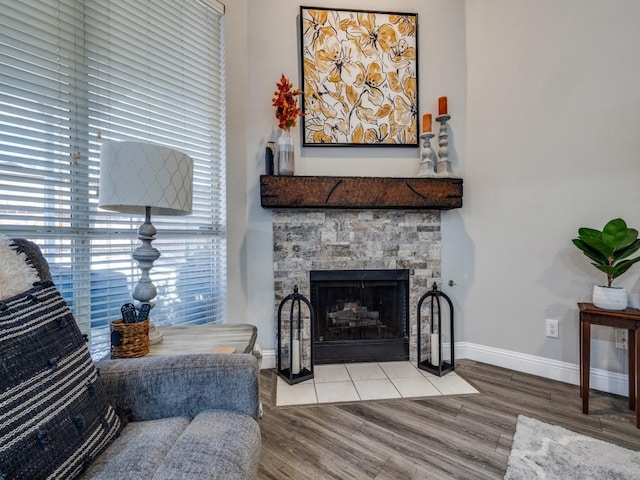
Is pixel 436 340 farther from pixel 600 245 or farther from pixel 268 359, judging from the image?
pixel 268 359

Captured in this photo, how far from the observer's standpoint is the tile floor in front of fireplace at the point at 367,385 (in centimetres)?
189

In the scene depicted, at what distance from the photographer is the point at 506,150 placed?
7.52 ft

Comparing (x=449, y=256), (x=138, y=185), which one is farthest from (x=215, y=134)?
(x=449, y=256)

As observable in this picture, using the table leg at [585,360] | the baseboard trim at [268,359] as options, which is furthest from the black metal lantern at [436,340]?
the baseboard trim at [268,359]

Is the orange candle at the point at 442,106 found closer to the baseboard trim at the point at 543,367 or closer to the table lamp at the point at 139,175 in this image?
the baseboard trim at the point at 543,367

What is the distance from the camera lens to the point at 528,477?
1235 mm

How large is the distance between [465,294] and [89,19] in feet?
10.1

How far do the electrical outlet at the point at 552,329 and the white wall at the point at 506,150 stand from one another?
3 cm

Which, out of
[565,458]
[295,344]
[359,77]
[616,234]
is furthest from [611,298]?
[359,77]

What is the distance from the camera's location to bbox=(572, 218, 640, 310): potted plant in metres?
1.64

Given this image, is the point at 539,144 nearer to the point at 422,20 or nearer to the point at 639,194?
the point at 639,194

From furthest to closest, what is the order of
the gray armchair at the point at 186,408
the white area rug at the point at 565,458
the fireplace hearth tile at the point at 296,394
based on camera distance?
1. the fireplace hearth tile at the point at 296,394
2. the white area rug at the point at 565,458
3. the gray armchair at the point at 186,408

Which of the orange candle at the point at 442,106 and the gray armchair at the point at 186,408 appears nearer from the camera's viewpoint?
the gray armchair at the point at 186,408

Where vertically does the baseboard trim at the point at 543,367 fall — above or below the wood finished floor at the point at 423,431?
above
